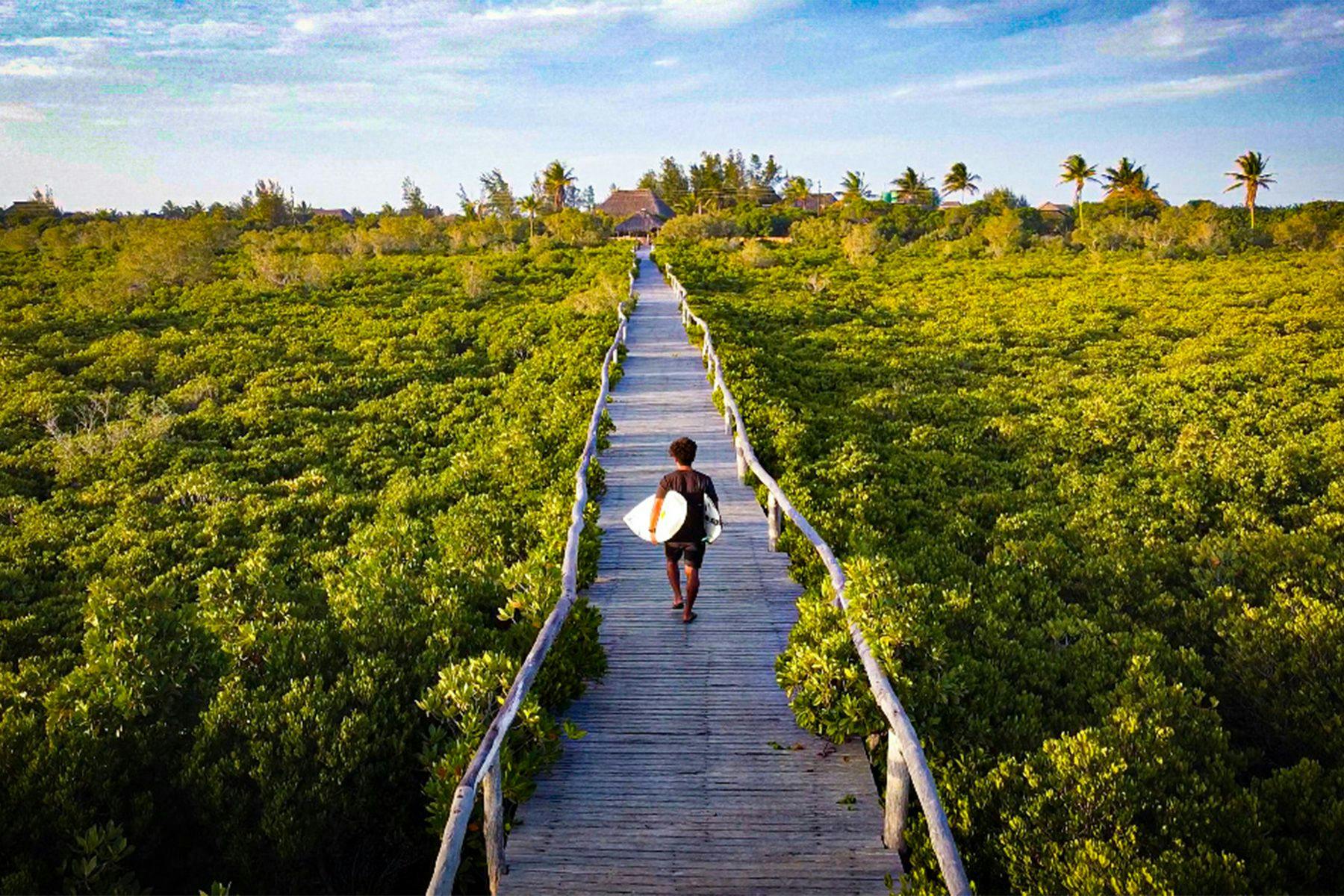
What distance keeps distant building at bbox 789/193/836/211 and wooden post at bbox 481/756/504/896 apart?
370 ft

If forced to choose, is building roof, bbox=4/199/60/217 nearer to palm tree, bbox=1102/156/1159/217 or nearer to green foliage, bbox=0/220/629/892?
green foliage, bbox=0/220/629/892

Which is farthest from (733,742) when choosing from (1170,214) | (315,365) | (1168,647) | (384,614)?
(1170,214)

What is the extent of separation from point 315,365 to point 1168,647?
23265 mm

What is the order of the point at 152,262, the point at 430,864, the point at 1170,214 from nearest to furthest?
the point at 430,864 < the point at 152,262 < the point at 1170,214

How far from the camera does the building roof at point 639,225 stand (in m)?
82.0

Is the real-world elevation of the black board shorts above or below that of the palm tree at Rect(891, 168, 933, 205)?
below

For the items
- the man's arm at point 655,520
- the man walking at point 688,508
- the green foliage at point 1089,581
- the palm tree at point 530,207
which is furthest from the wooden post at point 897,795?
the palm tree at point 530,207

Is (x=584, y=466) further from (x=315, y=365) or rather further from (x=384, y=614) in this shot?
(x=315, y=365)

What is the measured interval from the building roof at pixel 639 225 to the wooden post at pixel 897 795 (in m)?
81.1

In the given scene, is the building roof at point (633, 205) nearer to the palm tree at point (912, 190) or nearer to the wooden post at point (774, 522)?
the palm tree at point (912, 190)

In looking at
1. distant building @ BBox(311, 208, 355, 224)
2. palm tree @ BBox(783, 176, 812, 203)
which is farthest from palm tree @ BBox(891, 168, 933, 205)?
distant building @ BBox(311, 208, 355, 224)

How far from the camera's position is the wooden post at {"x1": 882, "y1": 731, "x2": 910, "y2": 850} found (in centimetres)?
461

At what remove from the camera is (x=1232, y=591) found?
886cm

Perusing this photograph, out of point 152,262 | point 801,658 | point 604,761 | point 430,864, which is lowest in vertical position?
point 430,864
